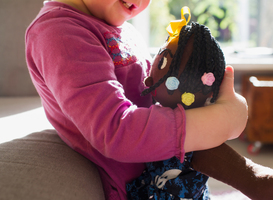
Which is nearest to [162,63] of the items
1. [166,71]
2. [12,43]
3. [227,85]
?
[166,71]

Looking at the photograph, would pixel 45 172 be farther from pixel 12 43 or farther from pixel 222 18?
pixel 222 18

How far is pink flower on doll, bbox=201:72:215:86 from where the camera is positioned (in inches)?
20.0

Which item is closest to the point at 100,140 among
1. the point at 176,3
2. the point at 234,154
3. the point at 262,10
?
the point at 234,154

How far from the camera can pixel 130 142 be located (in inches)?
17.9

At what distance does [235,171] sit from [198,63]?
216 millimetres

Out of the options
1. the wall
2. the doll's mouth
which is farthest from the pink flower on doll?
the wall

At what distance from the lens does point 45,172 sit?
488mm

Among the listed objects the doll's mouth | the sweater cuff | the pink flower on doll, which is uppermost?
the doll's mouth

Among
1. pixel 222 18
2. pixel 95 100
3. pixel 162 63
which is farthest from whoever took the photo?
pixel 222 18

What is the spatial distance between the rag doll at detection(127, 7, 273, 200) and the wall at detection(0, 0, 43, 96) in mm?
887

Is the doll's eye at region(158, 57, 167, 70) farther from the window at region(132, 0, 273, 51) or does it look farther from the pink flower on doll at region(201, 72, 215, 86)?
the window at region(132, 0, 273, 51)

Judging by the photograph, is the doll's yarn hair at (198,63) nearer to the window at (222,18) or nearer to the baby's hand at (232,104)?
the baby's hand at (232,104)

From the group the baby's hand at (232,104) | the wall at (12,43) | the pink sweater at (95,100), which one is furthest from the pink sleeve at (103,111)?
the wall at (12,43)

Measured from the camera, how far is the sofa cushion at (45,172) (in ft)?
1.42
